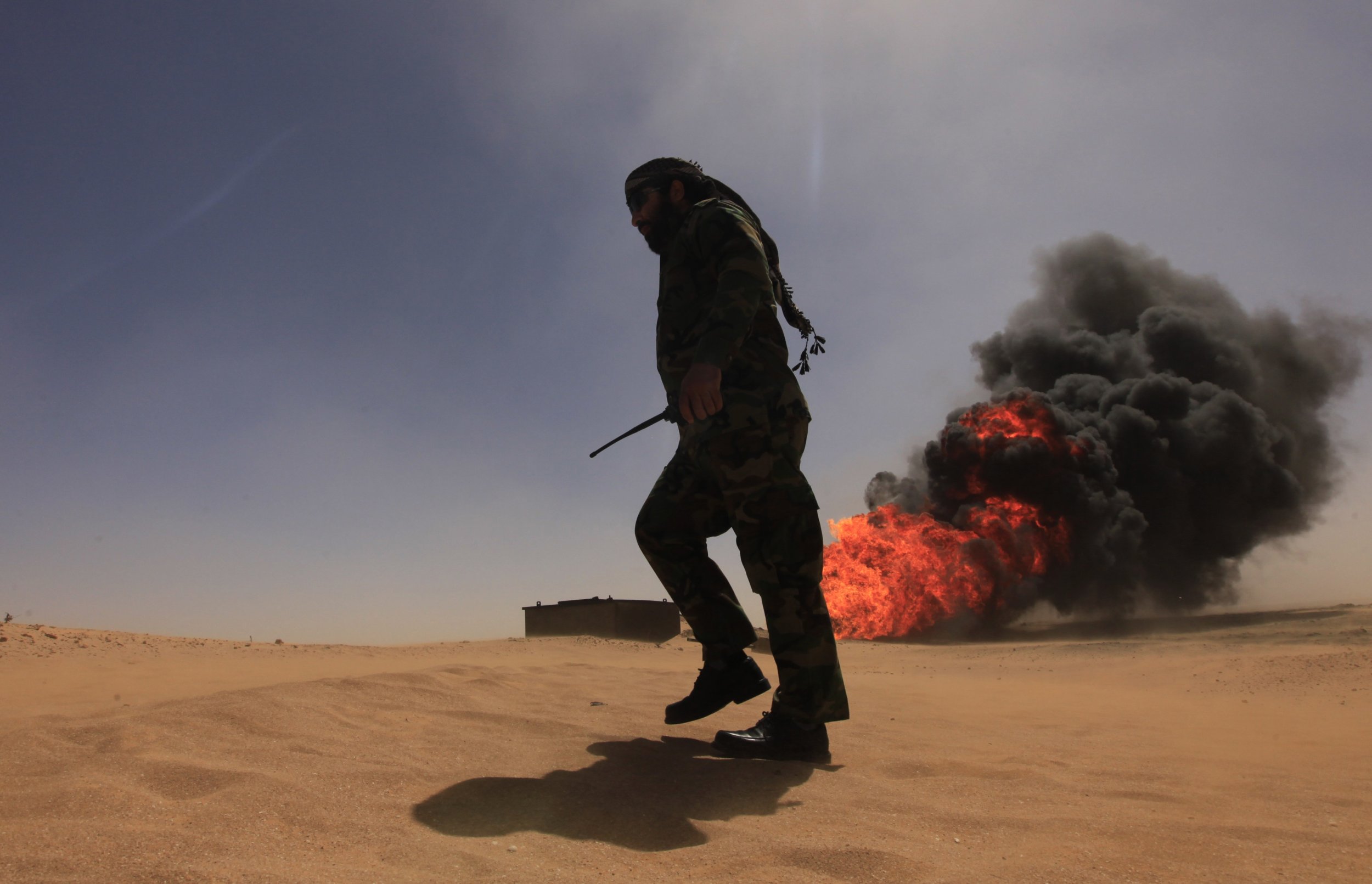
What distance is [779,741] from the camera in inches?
96.3

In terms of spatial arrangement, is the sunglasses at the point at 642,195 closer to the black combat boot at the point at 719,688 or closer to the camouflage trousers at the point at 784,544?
the camouflage trousers at the point at 784,544

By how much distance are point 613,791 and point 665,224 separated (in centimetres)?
202

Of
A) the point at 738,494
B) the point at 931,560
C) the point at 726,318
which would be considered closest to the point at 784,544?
the point at 738,494

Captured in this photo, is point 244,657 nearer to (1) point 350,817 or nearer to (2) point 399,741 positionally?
(2) point 399,741

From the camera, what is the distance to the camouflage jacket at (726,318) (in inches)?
95.0

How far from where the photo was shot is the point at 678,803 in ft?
6.24

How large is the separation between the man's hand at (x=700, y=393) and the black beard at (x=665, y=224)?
820 mm

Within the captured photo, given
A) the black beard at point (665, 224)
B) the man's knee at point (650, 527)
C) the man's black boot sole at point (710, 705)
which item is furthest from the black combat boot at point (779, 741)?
the black beard at point (665, 224)

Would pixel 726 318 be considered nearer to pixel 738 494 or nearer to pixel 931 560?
pixel 738 494

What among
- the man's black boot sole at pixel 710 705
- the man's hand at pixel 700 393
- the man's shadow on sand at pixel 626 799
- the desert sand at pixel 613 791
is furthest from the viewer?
the man's black boot sole at pixel 710 705

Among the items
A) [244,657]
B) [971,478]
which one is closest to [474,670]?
[244,657]

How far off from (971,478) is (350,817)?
80.4 feet

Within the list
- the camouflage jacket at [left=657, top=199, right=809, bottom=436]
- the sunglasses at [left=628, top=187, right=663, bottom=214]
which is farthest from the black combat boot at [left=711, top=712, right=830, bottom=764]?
the sunglasses at [left=628, top=187, right=663, bottom=214]

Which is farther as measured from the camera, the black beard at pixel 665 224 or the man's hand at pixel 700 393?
the black beard at pixel 665 224
